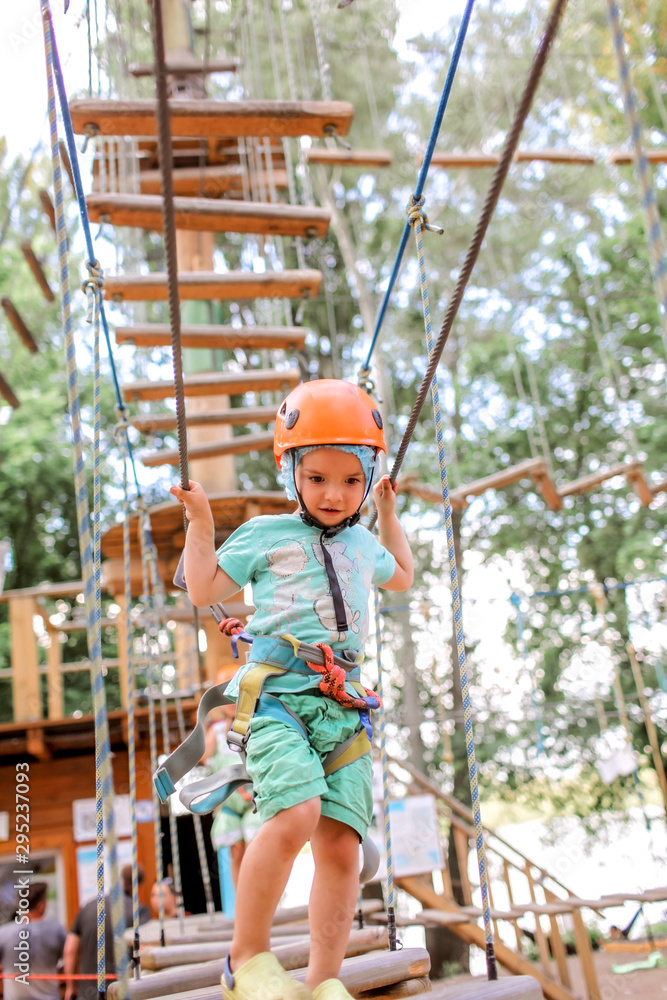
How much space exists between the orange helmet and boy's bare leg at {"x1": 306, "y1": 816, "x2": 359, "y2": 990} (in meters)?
0.68

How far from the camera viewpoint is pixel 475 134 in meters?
12.0

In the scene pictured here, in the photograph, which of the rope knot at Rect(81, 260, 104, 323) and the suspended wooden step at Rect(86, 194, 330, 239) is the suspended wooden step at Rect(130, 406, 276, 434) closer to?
the suspended wooden step at Rect(86, 194, 330, 239)

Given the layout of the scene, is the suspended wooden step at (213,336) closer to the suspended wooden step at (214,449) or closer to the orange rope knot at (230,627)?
the suspended wooden step at (214,449)

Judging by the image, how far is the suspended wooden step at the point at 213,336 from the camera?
3.98 m

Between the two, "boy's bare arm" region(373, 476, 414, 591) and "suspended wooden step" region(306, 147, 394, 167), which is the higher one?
"suspended wooden step" region(306, 147, 394, 167)

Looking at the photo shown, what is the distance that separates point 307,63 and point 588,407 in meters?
6.01

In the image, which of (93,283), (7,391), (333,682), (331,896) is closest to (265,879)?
(331,896)

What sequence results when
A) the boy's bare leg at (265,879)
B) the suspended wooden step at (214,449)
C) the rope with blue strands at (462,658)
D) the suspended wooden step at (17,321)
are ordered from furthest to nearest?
the suspended wooden step at (17,321) < the suspended wooden step at (214,449) < the rope with blue strands at (462,658) < the boy's bare leg at (265,879)

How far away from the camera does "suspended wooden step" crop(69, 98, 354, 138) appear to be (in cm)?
345

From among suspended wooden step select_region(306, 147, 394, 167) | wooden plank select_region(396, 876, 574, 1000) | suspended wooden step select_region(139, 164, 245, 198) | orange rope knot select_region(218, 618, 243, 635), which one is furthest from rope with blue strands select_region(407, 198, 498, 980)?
wooden plank select_region(396, 876, 574, 1000)

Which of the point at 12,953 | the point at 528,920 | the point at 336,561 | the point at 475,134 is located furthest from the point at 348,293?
the point at 336,561

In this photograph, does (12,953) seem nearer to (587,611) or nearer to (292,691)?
(292,691)

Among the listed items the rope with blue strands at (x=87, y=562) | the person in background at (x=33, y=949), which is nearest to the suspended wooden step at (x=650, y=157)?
the rope with blue strands at (x=87, y=562)

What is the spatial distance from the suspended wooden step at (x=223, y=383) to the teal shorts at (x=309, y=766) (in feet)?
9.39
